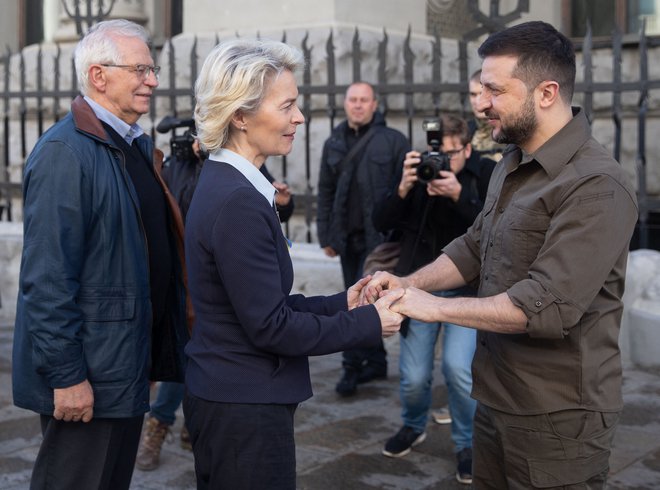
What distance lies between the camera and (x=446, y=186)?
172 inches

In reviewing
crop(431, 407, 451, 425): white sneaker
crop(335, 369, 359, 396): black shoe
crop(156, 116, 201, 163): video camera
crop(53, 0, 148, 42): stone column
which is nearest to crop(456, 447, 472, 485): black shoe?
crop(431, 407, 451, 425): white sneaker

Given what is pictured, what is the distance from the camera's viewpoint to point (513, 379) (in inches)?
103

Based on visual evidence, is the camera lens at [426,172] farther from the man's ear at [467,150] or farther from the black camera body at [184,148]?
the black camera body at [184,148]

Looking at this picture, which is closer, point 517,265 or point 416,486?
point 517,265

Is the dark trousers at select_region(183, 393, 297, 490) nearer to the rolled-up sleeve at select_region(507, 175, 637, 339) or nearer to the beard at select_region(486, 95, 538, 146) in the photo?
the rolled-up sleeve at select_region(507, 175, 637, 339)

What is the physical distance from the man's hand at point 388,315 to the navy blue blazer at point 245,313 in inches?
1.0

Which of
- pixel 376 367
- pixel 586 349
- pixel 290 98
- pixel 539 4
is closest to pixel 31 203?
pixel 290 98

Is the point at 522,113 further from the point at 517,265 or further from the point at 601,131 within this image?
the point at 601,131

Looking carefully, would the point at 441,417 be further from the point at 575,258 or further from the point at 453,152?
the point at 575,258

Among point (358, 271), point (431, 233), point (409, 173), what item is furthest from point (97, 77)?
point (358, 271)

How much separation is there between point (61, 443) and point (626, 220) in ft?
5.99

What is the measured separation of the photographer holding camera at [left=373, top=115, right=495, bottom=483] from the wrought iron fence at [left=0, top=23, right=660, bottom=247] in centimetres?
211

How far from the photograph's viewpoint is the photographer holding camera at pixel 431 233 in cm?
444

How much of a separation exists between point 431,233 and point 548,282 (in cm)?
230
